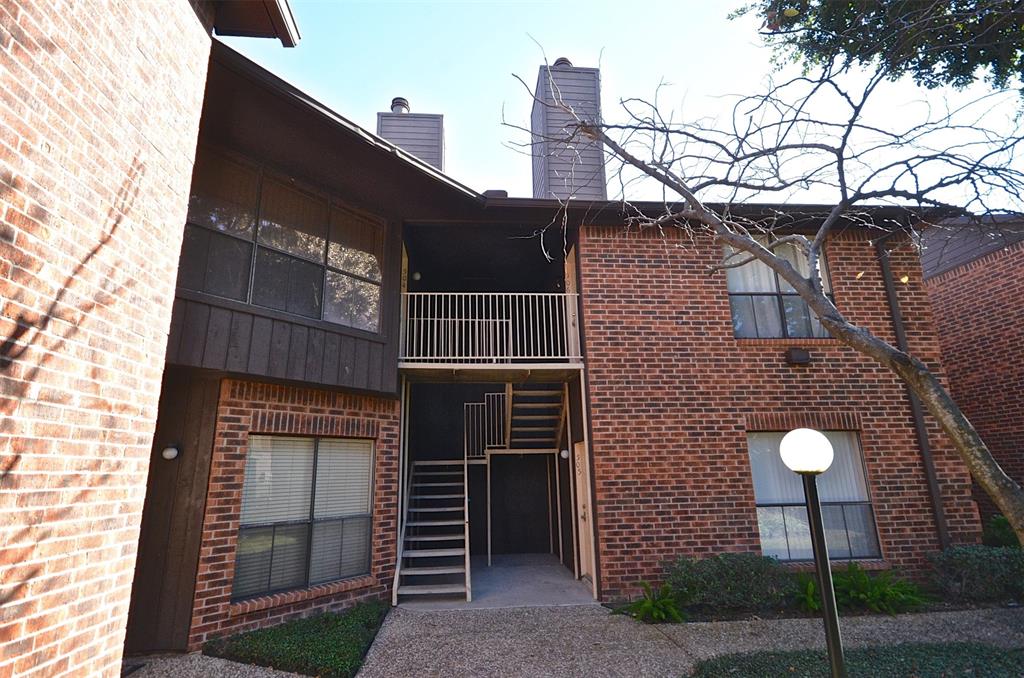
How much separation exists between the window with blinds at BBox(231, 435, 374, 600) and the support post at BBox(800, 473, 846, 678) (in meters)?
5.21

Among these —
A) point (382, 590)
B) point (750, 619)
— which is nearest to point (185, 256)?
point (382, 590)

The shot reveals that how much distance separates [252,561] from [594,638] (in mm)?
3816

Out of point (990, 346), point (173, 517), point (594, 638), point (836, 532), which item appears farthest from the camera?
point (990, 346)

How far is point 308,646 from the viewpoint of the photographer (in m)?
4.85

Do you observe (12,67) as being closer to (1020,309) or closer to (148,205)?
(148,205)

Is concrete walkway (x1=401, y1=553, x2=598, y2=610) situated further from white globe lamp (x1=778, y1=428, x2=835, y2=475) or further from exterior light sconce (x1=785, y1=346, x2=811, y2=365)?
exterior light sconce (x1=785, y1=346, x2=811, y2=365)

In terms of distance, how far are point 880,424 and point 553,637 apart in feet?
18.3

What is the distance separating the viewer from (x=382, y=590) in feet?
21.4

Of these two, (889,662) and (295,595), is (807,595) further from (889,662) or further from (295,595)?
(295,595)

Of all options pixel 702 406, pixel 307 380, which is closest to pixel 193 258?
pixel 307 380

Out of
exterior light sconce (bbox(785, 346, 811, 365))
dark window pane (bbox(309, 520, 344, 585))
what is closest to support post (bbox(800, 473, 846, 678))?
exterior light sconce (bbox(785, 346, 811, 365))

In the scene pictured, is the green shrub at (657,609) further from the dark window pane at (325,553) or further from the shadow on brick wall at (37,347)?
the shadow on brick wall at (37,347)

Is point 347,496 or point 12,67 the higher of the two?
point 12,67

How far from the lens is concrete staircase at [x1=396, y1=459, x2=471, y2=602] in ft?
22.7
